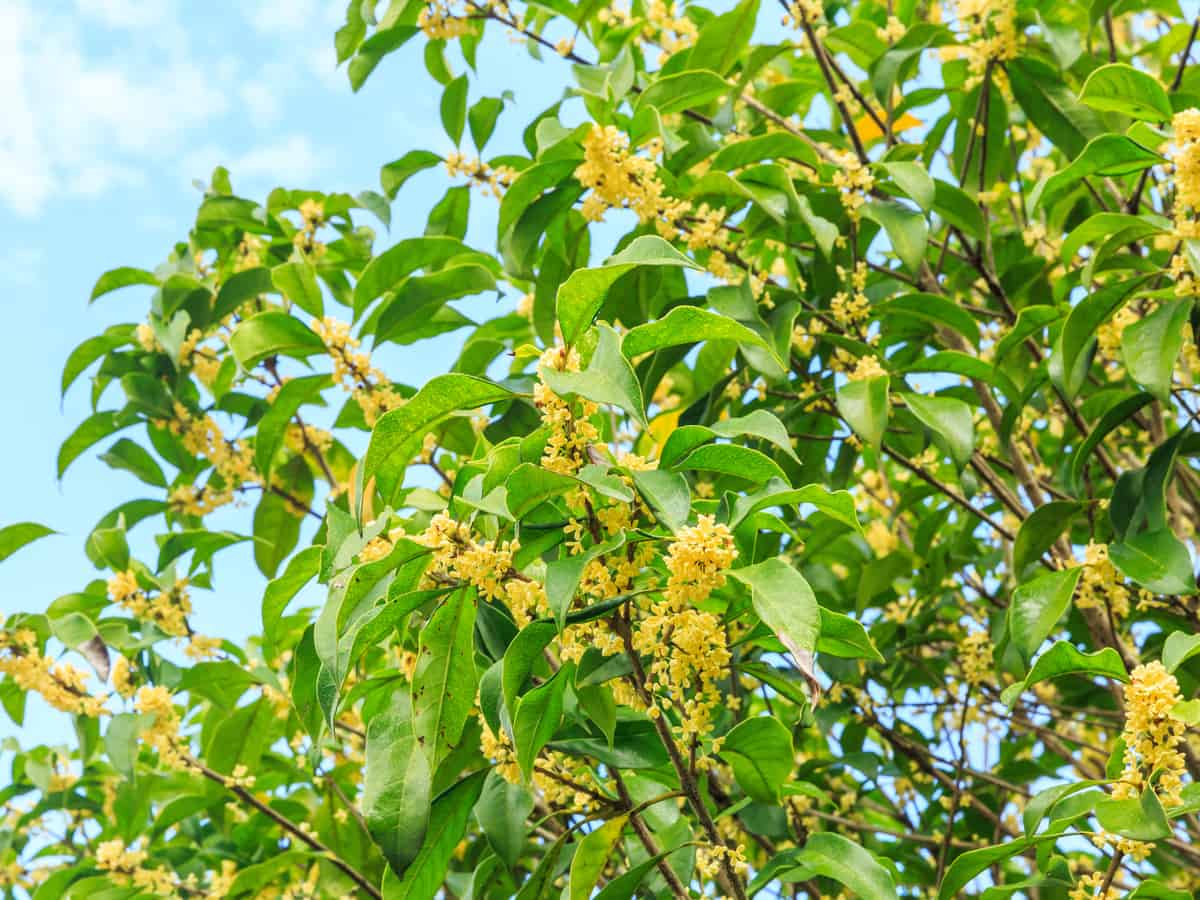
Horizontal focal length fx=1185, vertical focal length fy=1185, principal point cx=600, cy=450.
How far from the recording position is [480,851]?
9.93 ft

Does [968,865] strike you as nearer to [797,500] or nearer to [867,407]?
[797,500]

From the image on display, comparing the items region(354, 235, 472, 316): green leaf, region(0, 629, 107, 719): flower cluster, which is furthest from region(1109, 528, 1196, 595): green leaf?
region(0, 629, 107, 719): flower cluster

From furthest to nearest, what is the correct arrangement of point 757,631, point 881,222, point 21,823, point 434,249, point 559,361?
point 21,823, point 434,249, point 881,222, point 757,631, point 559,361

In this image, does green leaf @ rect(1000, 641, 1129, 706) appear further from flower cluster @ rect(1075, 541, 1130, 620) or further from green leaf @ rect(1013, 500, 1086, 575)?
green leaf @ rect(1013, 500, 1086, 575)

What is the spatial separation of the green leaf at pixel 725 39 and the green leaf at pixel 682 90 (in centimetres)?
32

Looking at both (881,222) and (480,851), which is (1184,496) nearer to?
(881,222)

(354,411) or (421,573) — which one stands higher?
(354,411)

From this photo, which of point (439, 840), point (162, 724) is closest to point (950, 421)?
point (439, 840)

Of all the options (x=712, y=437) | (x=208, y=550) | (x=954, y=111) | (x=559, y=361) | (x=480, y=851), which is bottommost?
(x=480, y=851)

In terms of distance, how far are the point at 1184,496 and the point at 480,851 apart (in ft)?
7.27

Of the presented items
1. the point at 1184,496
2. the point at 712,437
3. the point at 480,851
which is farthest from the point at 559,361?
the point at 1184,496

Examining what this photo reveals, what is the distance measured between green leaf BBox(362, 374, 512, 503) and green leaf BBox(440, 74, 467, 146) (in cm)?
162

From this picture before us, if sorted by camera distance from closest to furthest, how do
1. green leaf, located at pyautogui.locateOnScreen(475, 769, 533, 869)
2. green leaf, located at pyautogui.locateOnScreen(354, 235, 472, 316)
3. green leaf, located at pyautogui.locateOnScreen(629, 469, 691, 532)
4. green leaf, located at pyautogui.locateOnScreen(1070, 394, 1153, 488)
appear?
green leaf, located at pyautogui.locateOnScreen(629, 469, 691, 532)
green leaf, located at pyautogui.locateOnScreen(475, 769, 533, 869)
green leaf, located at pyautogui.locateOnScreen(1070, 394, 1153, 488)
green leaf, located at pyautogui.locateOnScreen(354, 235, 472, 316)

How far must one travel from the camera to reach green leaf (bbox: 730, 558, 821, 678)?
131cm
